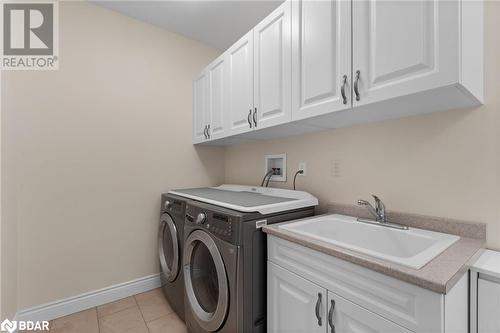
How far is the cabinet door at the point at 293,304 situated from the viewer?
3.21ft

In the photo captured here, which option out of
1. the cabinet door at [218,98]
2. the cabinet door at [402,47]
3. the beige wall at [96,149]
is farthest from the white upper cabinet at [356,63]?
the beige wall at [96,149]

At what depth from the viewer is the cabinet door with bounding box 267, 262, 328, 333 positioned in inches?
38.5

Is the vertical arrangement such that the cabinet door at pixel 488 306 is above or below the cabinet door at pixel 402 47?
below

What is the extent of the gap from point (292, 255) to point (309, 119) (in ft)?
2.54

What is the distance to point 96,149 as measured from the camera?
1.98 metres

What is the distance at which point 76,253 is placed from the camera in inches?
74.9

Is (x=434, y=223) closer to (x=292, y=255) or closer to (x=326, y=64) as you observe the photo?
(x=292, y=255)

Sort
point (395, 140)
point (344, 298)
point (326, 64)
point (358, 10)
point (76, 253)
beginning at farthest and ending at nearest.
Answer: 1. point (76, 253)
2. point (395, 140)
3. point (326, 64)
4. point (358, 10)
5. point (344, 298)

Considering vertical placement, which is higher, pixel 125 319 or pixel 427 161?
pixel 427 161

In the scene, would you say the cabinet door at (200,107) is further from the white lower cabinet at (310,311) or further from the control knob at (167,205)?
the white lower cabinet at (310,311)

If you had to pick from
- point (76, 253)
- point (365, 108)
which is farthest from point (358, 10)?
point (76, 253)

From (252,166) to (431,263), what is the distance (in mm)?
1732

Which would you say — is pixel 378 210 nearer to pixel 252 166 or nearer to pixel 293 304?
pixel 293 304

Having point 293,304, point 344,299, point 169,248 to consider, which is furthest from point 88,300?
point 344,299
